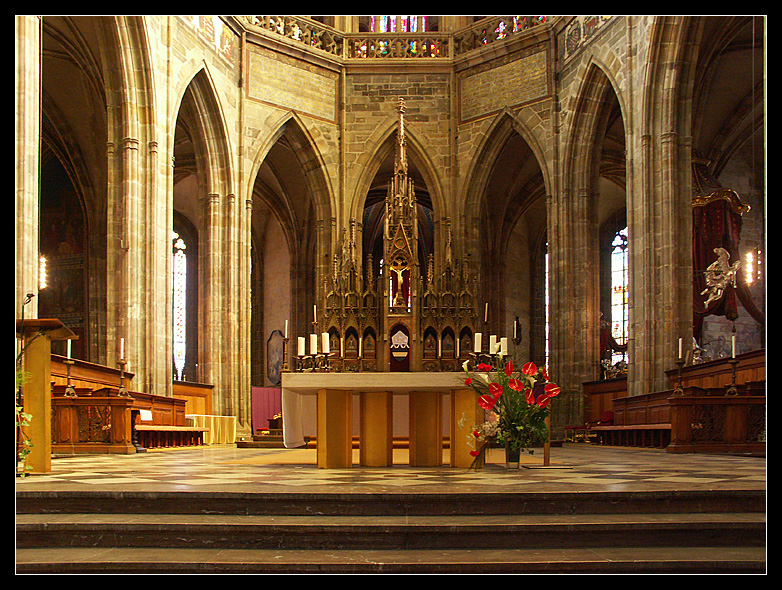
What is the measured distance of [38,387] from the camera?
7.05 meters

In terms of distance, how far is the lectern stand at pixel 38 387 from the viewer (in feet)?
22.9

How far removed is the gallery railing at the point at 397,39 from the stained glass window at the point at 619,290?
340 inches

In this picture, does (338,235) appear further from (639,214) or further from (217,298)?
(639,214)

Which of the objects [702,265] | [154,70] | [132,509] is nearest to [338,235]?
[154,70]

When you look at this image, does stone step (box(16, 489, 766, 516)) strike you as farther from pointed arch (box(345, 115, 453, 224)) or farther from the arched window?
the arched window

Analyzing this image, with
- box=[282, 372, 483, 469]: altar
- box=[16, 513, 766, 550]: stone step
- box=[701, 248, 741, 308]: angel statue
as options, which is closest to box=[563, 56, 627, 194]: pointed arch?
box=[701, 248, 741, 308]: angel statue

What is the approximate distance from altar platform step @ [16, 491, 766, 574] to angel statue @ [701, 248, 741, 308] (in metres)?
13.2

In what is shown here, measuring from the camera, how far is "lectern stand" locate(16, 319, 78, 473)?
6.97 meters

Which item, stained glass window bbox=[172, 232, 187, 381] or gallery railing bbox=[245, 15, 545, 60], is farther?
stained glass window bbox=[172, 232, 187, 381]

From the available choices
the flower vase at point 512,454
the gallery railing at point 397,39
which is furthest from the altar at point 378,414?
the gallery railing at point 397,39

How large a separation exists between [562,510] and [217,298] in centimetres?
1550

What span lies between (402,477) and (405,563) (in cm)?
250

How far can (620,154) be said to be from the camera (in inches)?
973

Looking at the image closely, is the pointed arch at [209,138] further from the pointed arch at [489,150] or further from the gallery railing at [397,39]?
the pointed arch at [489,150]
